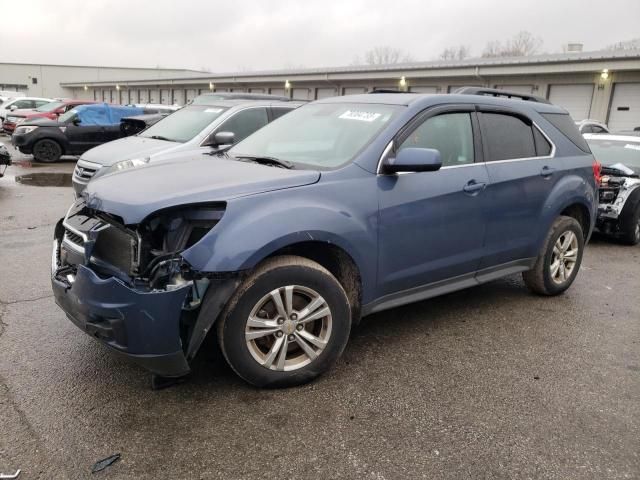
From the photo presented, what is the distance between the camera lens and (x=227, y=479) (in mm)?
2402

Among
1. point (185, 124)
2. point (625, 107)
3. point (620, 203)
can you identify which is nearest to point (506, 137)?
point (620, 203)

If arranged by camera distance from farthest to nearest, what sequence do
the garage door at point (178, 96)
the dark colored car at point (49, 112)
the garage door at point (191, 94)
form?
the garage door at point (178, 96)
the garage door at point (191, 94)
the dark colored car at point (49, 112)

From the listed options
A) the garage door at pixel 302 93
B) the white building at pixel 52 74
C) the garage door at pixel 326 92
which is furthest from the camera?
the white building at pixel 52 74

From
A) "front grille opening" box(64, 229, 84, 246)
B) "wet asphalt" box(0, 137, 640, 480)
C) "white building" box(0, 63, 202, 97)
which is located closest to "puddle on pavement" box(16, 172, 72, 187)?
"wet asphalt" box(0, 137, 640, 480)

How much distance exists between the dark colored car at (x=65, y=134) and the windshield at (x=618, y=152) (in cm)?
1162

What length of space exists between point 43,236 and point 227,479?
5390 millimetres

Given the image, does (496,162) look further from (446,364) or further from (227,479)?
(227,479)

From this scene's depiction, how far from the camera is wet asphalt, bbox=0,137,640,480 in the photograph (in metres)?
2.54

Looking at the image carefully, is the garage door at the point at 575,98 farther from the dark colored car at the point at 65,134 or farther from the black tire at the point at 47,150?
the black tire at the point at 47,150

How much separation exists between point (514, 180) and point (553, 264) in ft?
3.75

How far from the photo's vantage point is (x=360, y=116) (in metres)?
3.96

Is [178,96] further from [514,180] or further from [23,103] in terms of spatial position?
[514,180]

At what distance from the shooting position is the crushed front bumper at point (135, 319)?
8.86ft

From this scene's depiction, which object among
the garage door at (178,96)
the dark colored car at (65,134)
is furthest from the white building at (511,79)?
the dark colored car at (65,134)
